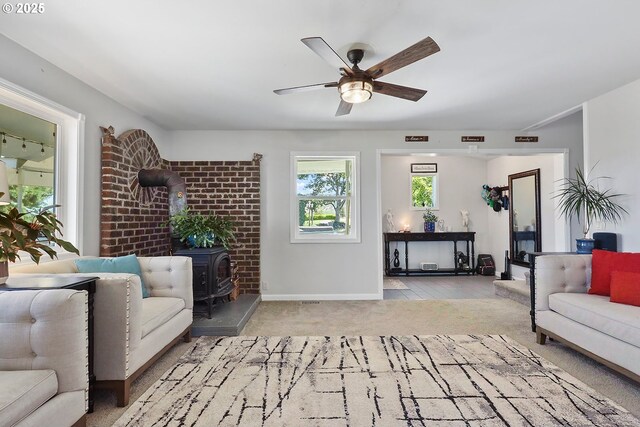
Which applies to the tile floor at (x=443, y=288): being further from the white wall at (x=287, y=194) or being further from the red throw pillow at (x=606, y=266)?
the red throw pillow at (x=606, y=266)

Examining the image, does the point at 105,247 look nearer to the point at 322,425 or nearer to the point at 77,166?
the point at 77,166

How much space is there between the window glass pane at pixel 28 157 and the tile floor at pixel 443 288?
4.12 meters

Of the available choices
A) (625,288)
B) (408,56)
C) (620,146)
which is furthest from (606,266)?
(408,56)

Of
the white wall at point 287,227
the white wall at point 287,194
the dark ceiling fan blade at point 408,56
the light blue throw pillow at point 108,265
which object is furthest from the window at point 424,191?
the light blue throw pillow at point 108,265

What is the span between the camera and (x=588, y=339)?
239cm

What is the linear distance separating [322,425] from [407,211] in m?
5.53

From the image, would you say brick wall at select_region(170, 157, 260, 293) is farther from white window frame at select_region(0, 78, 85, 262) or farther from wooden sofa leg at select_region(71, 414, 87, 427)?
wooden sofa leg at select_region(71, 414, 87, 427)

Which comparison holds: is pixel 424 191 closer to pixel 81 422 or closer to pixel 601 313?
pixel 601 313

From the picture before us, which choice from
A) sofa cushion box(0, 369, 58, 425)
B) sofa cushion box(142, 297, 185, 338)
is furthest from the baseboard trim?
sofa cushion box(0, 369, 58, 425)

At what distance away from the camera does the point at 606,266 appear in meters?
2.65

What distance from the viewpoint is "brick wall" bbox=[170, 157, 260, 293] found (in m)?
4.62

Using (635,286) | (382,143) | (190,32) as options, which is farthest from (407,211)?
(190,32)

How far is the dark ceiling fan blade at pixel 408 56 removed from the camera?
1.92m

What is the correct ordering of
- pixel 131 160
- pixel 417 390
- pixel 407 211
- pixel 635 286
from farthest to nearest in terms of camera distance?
pixel 407 211 < pixel 131 160 < pixel 635 286 < pixel 417 390
